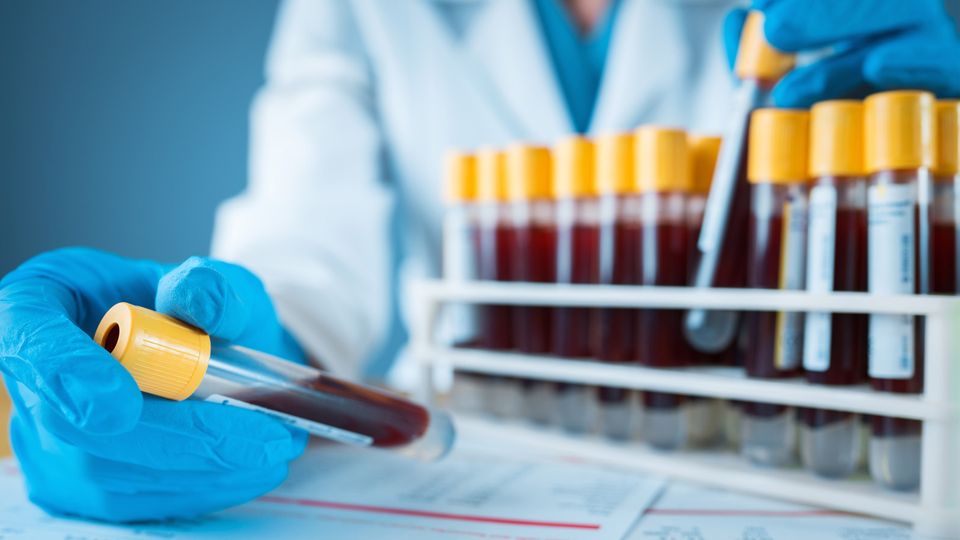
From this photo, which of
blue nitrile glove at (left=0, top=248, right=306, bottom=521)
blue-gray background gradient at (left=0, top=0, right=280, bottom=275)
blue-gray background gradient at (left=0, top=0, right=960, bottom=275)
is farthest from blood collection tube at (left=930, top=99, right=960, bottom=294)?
blue-gray background gradient at (left=0, top=0, right=280, bottom=275)

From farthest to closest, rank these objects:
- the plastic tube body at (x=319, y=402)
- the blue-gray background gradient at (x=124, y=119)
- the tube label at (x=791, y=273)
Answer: the blue-gray background gradient at (x=124, y=119), the tube label at (x=791, y=273), the plastic tube body at (x=319, y=402)

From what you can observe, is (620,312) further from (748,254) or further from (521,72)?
(521,72)

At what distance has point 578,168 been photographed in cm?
78

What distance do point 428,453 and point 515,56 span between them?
78cm

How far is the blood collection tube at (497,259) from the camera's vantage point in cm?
85

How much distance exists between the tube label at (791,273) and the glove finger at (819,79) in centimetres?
10

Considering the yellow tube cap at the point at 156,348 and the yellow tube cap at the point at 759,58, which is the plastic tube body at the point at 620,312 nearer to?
the yellow tube cap at the point at 759,58

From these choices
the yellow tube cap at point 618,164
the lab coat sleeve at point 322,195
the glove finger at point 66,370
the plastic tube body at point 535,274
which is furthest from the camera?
the lab coat sleeve at point 322,195

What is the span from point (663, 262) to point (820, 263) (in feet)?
0.55

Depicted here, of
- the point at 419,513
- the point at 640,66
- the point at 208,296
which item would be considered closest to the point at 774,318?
the point at 419,513

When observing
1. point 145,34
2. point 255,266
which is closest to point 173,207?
point 145,34

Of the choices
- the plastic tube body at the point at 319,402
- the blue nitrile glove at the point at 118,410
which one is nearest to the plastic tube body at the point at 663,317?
the plastic tube body at the point at 319,402

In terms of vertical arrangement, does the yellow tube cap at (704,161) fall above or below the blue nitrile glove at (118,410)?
above

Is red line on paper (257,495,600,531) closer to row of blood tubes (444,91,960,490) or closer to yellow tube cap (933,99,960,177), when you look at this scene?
Result: row of blood tubes (444,91,960,490)
